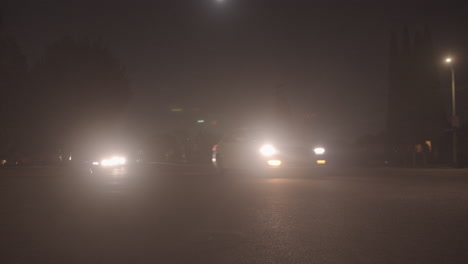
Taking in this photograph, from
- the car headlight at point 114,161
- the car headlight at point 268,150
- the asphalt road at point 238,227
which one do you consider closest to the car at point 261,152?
the car headlight at point 268,150

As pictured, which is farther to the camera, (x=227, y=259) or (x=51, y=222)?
(x=51, y=222)

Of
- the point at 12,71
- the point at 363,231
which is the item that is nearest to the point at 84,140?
the point at 12,71

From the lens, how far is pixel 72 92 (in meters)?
41.1

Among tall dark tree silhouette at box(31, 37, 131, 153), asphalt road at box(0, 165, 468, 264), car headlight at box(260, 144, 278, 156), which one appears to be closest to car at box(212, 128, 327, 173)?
car headlight at box(260, 144, 278, 156)

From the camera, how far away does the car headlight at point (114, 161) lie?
3088cm

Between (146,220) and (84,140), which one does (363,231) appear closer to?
(146,220)

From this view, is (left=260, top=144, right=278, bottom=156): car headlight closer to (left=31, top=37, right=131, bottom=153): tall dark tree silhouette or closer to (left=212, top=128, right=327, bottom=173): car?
(left=212, top=128, right=327, bottom=173): car

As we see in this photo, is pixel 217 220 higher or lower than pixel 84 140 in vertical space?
lower

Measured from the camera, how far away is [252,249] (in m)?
5.66

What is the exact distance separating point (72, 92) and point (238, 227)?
123ft

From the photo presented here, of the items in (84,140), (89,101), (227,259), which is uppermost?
(89,101)

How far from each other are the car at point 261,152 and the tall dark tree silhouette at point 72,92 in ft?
85.5

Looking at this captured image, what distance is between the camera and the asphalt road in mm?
5410

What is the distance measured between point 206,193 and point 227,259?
22.5 feet
